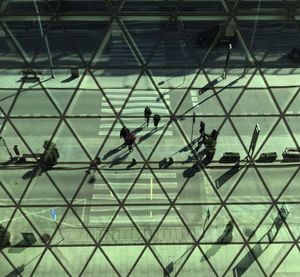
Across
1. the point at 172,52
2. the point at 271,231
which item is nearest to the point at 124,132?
the point at 172,52

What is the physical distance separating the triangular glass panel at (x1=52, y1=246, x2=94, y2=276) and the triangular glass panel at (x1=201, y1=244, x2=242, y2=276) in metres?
4.37

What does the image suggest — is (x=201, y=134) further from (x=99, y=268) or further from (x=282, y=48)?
(x=99, y=268)

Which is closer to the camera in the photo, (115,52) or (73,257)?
(115,52)

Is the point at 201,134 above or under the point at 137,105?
under

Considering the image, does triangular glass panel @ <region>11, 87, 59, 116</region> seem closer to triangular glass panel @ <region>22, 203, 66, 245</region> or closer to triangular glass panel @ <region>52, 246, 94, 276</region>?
triangular glass panel @ <region>22, 203, 66, 245</region>

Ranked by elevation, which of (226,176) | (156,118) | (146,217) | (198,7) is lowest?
(146,217)

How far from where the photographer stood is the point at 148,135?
1456cm

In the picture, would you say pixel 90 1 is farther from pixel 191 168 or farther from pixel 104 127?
pixel 191 168

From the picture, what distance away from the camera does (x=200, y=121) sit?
14.9 metres

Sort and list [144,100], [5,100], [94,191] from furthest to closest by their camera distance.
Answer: [94,191]
[144,100]
[5,100]

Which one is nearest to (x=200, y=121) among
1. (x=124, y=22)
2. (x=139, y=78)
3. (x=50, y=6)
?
(x=139, y=78)

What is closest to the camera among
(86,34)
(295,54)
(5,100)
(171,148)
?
(86,34)

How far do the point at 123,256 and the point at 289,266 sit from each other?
6199mm

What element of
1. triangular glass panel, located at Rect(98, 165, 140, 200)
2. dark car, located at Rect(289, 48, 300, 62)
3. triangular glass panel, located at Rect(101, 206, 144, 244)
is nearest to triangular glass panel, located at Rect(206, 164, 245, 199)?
triangular glass panel, located at Rect(98, 165, 140, 200)
